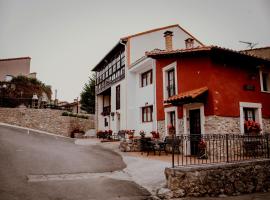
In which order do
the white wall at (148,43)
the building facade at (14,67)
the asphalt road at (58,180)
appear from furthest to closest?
the building facade at (14,67)
the white wall at (148,43)
the asphalt road at (58,180)

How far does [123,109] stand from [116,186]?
46.7 feet

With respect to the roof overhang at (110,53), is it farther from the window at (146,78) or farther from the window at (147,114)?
the window at (147,114)

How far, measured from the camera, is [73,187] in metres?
7.46

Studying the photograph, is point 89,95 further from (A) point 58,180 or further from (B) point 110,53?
(A) point 58,180

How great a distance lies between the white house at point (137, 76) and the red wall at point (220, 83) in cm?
374

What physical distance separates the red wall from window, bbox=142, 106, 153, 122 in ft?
15.6

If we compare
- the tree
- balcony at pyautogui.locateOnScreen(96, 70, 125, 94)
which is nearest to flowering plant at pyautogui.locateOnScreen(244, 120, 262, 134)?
balcony at pyautogui.locateOnScreen(96, 70, 125, 94)

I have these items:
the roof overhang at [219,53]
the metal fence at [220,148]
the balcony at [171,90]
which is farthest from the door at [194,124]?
the roof overhang at [219,53]

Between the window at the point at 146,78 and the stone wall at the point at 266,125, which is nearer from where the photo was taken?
the stone wall at the point at 266,125

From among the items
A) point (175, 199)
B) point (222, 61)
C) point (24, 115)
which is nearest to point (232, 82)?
point (222, 61)

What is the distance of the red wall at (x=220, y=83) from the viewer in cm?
1258

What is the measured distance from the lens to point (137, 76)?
2133 centimetres

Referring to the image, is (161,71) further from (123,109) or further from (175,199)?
(175,199)

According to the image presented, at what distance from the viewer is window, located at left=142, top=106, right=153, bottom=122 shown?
18987mm
